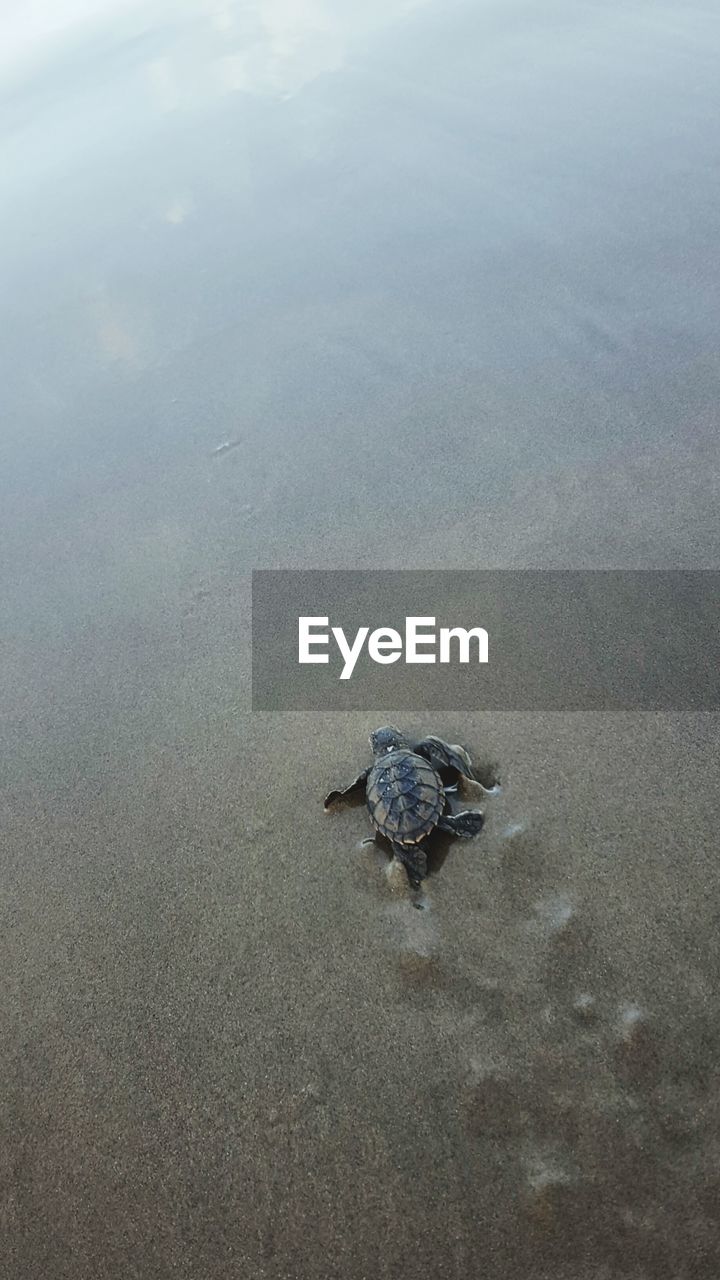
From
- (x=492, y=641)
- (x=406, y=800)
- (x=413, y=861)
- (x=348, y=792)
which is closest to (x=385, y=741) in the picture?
(x=348, y=792)

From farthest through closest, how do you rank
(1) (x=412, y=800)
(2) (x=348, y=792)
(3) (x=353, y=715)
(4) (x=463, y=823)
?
(3) (x=353, y=715)
(2) (x=348, y=792)
(4) (x=463, y=823)
(1) (x=412, y=800)

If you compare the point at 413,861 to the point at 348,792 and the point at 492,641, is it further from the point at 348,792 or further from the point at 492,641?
the point at 492,641

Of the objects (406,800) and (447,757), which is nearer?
(406,800)

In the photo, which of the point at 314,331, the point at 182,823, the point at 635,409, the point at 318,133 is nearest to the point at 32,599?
the point at 182,823

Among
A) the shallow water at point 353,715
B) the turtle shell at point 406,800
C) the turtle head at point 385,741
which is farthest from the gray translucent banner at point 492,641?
the turtle shell at point 406,800

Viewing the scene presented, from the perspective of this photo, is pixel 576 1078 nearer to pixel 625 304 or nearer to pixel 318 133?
pixel 625 304

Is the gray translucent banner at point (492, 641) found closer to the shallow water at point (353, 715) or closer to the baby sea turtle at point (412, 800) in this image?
the shallow water at point (353, 715)
